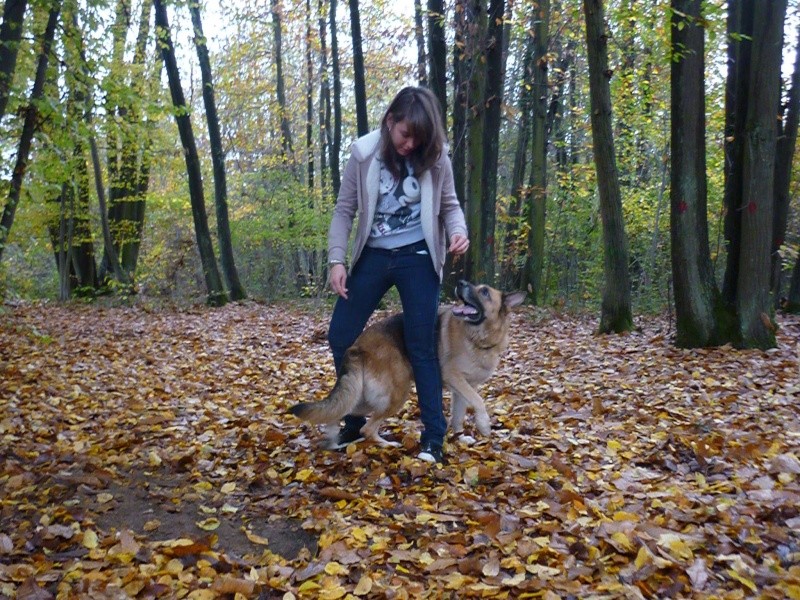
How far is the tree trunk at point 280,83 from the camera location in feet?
73.2

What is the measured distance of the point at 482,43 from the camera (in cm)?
1230

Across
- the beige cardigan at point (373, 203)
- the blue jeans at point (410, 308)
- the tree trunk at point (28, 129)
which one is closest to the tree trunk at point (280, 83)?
the tree trunk at point (28, 129)

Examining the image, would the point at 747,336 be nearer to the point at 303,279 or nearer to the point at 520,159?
the point at 520,159

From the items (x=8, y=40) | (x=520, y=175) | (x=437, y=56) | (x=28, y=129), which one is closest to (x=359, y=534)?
(x=8, y=40)

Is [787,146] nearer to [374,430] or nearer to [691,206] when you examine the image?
[691,206]

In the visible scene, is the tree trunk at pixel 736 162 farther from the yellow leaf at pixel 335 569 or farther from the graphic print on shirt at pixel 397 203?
the yellow leaf at pixel 335 569

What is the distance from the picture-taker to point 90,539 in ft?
11.8

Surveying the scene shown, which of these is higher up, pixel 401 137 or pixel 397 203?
pixel 401 137

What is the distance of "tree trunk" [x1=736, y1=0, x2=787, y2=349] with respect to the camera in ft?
26.4

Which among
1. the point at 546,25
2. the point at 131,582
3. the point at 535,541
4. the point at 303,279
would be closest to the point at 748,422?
the point at 535,541

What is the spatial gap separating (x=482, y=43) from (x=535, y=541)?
34.4 ft

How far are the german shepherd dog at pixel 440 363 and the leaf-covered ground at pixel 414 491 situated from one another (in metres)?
0.30

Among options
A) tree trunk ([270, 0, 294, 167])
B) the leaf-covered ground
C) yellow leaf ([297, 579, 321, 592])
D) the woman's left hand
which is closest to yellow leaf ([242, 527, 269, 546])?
the leaf-covered ground

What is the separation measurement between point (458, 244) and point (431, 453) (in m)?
1.40
